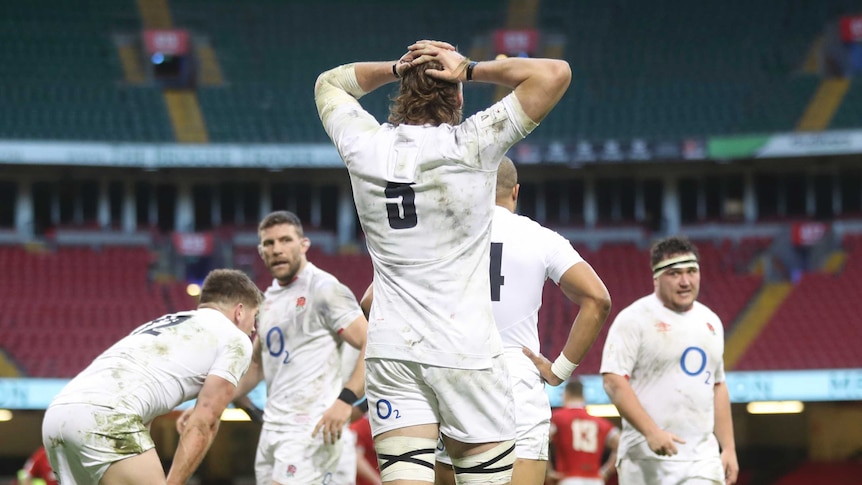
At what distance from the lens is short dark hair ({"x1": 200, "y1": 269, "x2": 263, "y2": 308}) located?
5641mm

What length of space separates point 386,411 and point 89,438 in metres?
1.99

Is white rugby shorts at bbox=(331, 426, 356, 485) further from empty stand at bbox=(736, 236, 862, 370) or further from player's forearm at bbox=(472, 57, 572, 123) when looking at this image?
empty stand at bbox=(736, 236, 862, 370)

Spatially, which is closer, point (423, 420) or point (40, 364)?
point (423, 420)

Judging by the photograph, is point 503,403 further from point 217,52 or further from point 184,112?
point 217,52

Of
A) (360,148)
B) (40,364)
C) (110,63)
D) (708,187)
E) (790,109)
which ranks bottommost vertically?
(40,364)

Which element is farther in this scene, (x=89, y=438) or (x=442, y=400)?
(x=89, y=438)

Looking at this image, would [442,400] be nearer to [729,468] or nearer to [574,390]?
[729,468]

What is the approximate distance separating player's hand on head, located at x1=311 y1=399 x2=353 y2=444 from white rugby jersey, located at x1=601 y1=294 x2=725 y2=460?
1625mm

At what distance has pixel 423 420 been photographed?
11.8ft

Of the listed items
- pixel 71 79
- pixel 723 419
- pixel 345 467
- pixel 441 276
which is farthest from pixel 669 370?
pixel 71 79

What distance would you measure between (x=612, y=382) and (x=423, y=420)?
3.07 meters

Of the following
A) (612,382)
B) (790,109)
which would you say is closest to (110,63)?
(790,109)

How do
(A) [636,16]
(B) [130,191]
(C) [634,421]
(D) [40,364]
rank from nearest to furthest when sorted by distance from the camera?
(C) [634,421], (D) [40,364], (B) [130,191], (A) [636,16]

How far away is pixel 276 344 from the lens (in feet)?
23.2
